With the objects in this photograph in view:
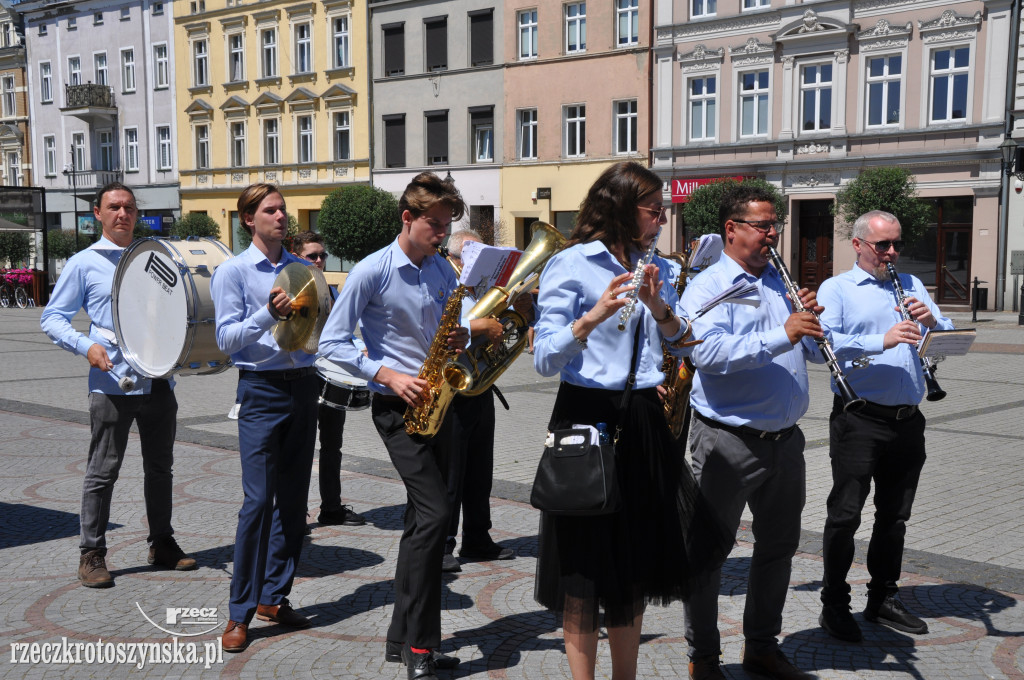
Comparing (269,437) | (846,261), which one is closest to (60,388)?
(269,437)

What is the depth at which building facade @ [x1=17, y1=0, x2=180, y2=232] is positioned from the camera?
44.7 meters

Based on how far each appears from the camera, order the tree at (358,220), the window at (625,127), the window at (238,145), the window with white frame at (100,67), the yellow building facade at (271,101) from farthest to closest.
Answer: the window with white frame at (100,67), the window at (238,145), the yellow building facade at (271,101), the tree at (358,220), the window at (625,127)

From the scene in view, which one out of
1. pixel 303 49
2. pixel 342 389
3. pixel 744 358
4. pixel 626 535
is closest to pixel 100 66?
pixel 303 49

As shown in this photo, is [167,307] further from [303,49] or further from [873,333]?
[303,49]

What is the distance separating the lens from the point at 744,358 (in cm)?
370

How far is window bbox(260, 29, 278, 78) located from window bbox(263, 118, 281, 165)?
183 cm

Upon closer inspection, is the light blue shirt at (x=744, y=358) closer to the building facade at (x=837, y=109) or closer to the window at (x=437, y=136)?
the building facade at (x=837, y=109)

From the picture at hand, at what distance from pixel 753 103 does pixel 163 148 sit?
26579 millimetres

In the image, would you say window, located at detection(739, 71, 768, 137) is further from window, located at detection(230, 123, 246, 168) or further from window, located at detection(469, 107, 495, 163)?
window, located at detection(230, 123, 246, 168)

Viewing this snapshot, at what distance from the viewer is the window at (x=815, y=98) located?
28938 mm

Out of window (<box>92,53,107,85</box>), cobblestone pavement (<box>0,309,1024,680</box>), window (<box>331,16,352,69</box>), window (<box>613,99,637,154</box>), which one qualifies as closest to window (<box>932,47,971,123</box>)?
window (<box>613,99,637,154</box>)

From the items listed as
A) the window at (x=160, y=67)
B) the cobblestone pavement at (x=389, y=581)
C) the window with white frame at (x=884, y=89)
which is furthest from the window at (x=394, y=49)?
the cobblestone pavement at (x=389, y=581)

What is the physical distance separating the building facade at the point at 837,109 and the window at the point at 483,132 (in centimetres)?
611

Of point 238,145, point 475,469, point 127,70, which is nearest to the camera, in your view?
point 475,469
